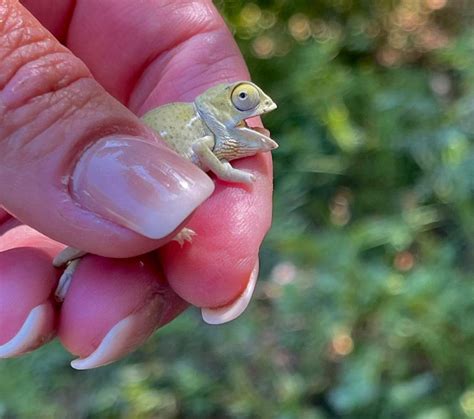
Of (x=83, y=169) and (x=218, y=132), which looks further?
(x=218, y=132)

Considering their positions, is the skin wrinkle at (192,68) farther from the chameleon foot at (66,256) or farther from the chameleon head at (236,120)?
the chameleon foot at (66,256)

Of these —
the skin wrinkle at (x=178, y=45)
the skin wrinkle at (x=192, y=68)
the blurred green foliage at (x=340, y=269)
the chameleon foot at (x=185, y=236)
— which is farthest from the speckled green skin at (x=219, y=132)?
the blurred green foliage at (x=340, y=269)

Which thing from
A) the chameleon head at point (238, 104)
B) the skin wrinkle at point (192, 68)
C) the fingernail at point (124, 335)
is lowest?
the fingernail at point (124, 335)

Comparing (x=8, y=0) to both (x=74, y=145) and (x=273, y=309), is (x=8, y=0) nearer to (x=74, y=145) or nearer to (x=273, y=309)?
(x=74, y=145)

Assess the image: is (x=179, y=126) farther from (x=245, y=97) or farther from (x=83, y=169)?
(x=83, y=169)

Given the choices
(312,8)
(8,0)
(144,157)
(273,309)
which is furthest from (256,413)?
(312,8)

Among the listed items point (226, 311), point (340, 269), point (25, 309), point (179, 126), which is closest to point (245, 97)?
point (179, 126)
